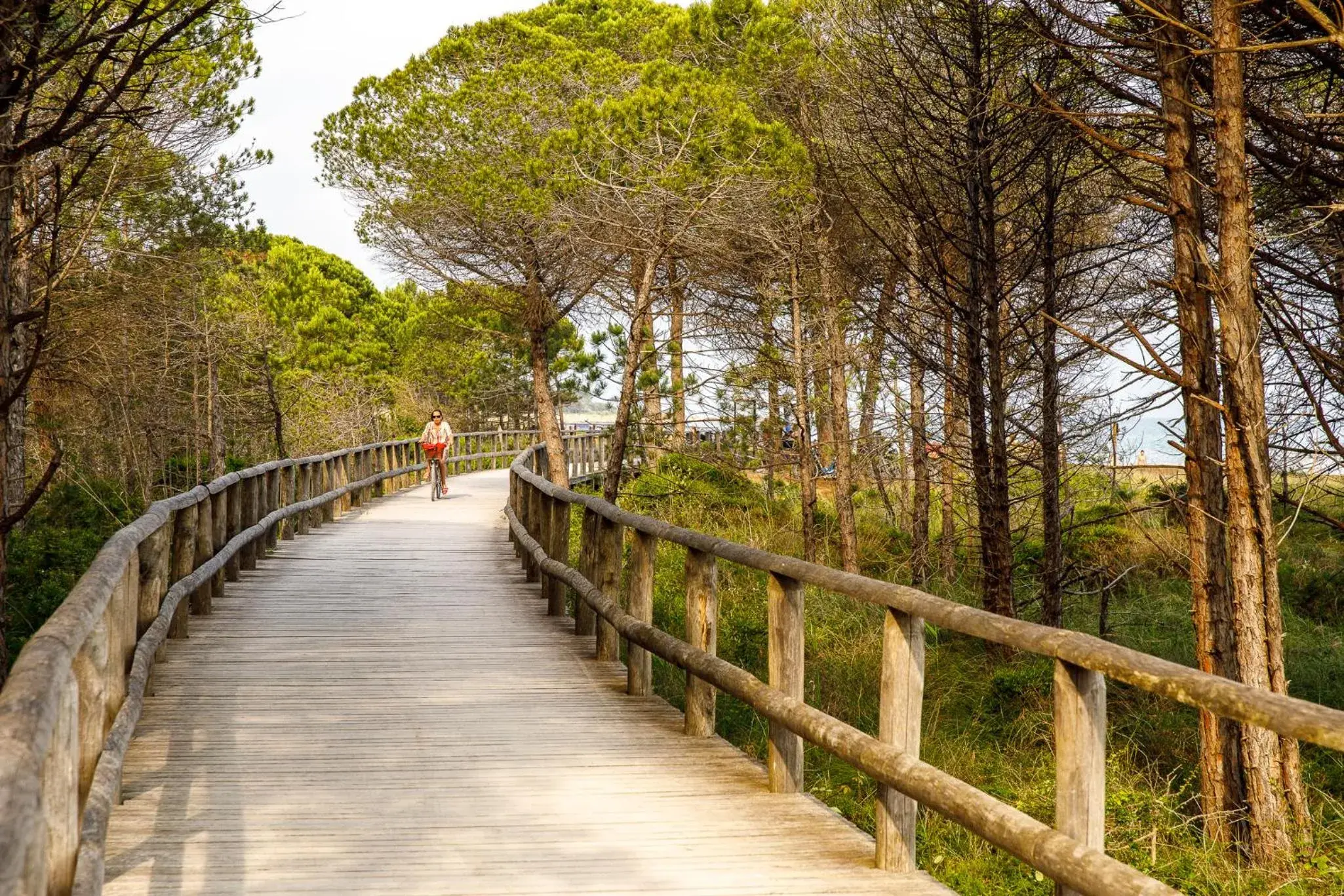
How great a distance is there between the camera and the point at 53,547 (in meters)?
16.0

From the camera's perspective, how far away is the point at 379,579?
1348 cm

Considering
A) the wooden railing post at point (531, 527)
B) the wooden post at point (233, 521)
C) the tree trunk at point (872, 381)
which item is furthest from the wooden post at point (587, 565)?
the tree trunk at point (872, 381)

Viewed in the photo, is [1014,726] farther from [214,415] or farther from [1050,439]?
[214,415]

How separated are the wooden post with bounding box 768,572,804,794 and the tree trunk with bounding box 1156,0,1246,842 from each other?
350cm

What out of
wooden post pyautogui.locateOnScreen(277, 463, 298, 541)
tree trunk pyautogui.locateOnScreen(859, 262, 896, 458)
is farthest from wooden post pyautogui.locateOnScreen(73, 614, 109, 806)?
tree trunk pyautogui.locateOnScreen(859, 262, 896, 458)

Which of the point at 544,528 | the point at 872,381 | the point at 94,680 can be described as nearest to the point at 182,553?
the point at 544,528

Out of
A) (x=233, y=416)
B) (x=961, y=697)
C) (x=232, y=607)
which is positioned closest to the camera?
(x=232, y=607)

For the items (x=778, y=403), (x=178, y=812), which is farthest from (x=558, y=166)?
(x=178, y=812)

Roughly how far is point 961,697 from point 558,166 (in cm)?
1270

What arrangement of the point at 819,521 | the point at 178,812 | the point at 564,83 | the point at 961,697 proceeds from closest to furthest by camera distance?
1. the point at 178,812
2. the point at 961,697
3. the point at 819,521
4. the point at 564,83

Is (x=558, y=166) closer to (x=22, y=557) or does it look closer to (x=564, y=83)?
(x=564, y=83)

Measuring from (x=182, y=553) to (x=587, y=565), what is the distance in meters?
2.96

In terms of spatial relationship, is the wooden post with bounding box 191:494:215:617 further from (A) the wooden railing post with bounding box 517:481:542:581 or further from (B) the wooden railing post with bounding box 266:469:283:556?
(B) the wooden railing post with bounding box 266:469:283:556

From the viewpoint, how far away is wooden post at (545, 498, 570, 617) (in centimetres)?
1116
